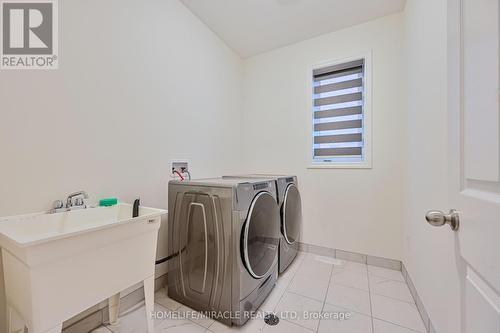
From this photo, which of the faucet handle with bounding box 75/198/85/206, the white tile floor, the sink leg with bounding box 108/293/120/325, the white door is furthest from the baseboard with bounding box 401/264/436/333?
the faucet handle with bounding box 75/198/85/206

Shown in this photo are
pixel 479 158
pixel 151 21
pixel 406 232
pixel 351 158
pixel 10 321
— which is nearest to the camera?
pixel 479 158

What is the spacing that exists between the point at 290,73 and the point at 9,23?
223cm

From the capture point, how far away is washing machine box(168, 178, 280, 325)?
122 centimetres

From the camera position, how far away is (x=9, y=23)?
1021 millimetres

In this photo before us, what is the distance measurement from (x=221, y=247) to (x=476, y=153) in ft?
3.87

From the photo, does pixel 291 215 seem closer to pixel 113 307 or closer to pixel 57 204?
pixel 113 307

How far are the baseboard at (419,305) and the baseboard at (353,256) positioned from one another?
0.37 feet

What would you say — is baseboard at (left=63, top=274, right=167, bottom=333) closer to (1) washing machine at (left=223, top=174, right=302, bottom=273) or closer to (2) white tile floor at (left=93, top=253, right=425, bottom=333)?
(2) white tile floor at (left=93, top=253, right=425, bottom=333)

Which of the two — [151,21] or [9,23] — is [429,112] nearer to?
[151,21]

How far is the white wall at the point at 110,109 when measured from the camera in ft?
3.21

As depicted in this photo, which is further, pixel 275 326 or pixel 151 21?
pixel 151 21

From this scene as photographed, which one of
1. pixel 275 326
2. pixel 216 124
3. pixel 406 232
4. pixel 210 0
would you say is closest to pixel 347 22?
pixel 210 0

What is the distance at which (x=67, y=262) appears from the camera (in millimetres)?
761

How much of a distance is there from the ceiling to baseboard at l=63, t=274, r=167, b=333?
240cm
